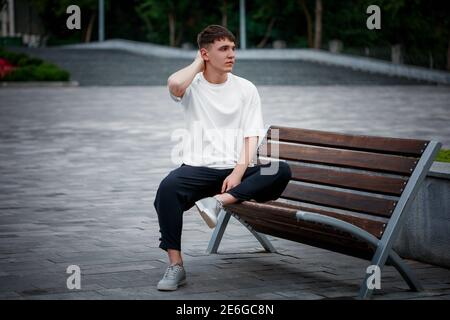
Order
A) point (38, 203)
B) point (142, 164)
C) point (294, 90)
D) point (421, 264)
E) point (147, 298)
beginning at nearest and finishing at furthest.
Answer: point (147, 298)
point (421, 264)
point (38, 203)
point (142, 164)
point (294, 90)

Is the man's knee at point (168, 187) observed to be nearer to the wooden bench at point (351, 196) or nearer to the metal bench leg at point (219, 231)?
the wooden bench at point (351, 196)

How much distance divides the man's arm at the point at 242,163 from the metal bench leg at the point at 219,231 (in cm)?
84

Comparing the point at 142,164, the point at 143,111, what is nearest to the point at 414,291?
the point at 142,164

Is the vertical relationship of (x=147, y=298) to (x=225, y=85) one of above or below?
below

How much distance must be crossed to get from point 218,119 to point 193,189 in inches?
18.4

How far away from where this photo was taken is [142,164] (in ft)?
39.2

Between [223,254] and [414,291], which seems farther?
[223,254]

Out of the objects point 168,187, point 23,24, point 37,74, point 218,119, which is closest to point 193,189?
point 168,187

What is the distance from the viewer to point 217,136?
571 centimetres

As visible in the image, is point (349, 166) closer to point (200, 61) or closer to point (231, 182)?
point (231, 182)

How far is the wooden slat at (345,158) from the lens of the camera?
17.8ft

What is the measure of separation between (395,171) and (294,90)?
25.4 m

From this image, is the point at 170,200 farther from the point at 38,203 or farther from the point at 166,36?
the point at 166,36

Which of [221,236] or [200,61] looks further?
[221,236]
